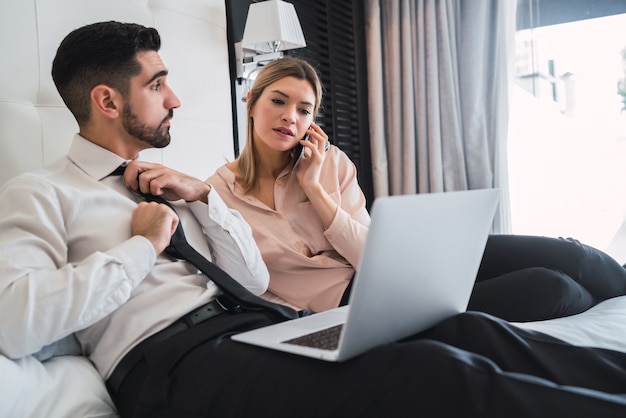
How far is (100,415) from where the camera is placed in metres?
1.18

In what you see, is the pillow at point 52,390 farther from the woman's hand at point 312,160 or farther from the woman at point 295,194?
the woman's hand at point 312,160

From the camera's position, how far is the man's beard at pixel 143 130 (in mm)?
1568

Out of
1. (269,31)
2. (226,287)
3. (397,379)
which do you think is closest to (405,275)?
(397,379)

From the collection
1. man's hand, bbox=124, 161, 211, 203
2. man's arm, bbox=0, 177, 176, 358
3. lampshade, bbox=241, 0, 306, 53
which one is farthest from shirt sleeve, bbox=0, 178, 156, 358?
lampshade, bbox=241, 0, 306, 53

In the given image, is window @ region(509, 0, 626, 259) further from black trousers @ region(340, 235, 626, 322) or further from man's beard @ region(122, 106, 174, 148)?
man's beard @ region(122, 106, 174, 148)

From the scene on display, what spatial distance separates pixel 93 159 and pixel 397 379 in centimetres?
92

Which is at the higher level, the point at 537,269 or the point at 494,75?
the point at 494,75

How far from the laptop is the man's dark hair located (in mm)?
748

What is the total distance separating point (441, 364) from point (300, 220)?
1.17m

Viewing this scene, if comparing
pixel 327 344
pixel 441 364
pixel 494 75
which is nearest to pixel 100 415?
pixel 327 344

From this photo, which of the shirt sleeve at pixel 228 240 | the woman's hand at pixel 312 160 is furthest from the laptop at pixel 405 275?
the woman's hand at pixel 312 160

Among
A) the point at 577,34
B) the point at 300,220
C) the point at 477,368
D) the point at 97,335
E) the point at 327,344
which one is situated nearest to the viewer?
the point at 477,368

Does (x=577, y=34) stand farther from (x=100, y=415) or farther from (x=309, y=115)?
(x=100, y=415)

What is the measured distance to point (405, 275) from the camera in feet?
3.36
